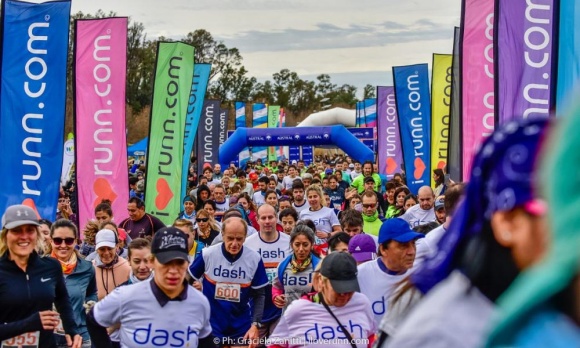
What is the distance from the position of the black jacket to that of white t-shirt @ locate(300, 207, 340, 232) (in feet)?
23.0

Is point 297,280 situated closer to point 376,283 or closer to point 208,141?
point 376,283

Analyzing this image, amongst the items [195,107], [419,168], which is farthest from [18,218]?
[419,168]

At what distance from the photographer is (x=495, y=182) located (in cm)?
151

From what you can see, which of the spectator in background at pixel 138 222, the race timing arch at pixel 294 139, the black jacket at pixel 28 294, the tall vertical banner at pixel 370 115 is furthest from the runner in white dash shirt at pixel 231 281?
the tall vertical banner at pixel 370 115

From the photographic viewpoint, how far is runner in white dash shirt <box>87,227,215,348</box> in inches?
220

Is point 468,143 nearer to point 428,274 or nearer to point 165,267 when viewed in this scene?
point 165,267

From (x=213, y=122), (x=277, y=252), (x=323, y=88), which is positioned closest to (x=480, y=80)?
(x=277, y=252)

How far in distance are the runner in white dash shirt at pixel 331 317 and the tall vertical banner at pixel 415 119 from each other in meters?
13.3

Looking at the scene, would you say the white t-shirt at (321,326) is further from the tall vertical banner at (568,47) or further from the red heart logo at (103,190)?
the red heart logo at (103,190)

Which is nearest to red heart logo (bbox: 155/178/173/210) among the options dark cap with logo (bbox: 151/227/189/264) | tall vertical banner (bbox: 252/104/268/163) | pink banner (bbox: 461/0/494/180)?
pink banner (bbox: 461/0/494/180)

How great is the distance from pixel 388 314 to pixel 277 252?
764 centimetres

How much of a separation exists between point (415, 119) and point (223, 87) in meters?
83.8

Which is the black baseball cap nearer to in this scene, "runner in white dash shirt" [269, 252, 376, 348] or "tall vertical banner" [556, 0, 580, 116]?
"runner in white dash shirt" [269, 252, 376, 348]

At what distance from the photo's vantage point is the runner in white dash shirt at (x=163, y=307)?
5.58 meters
